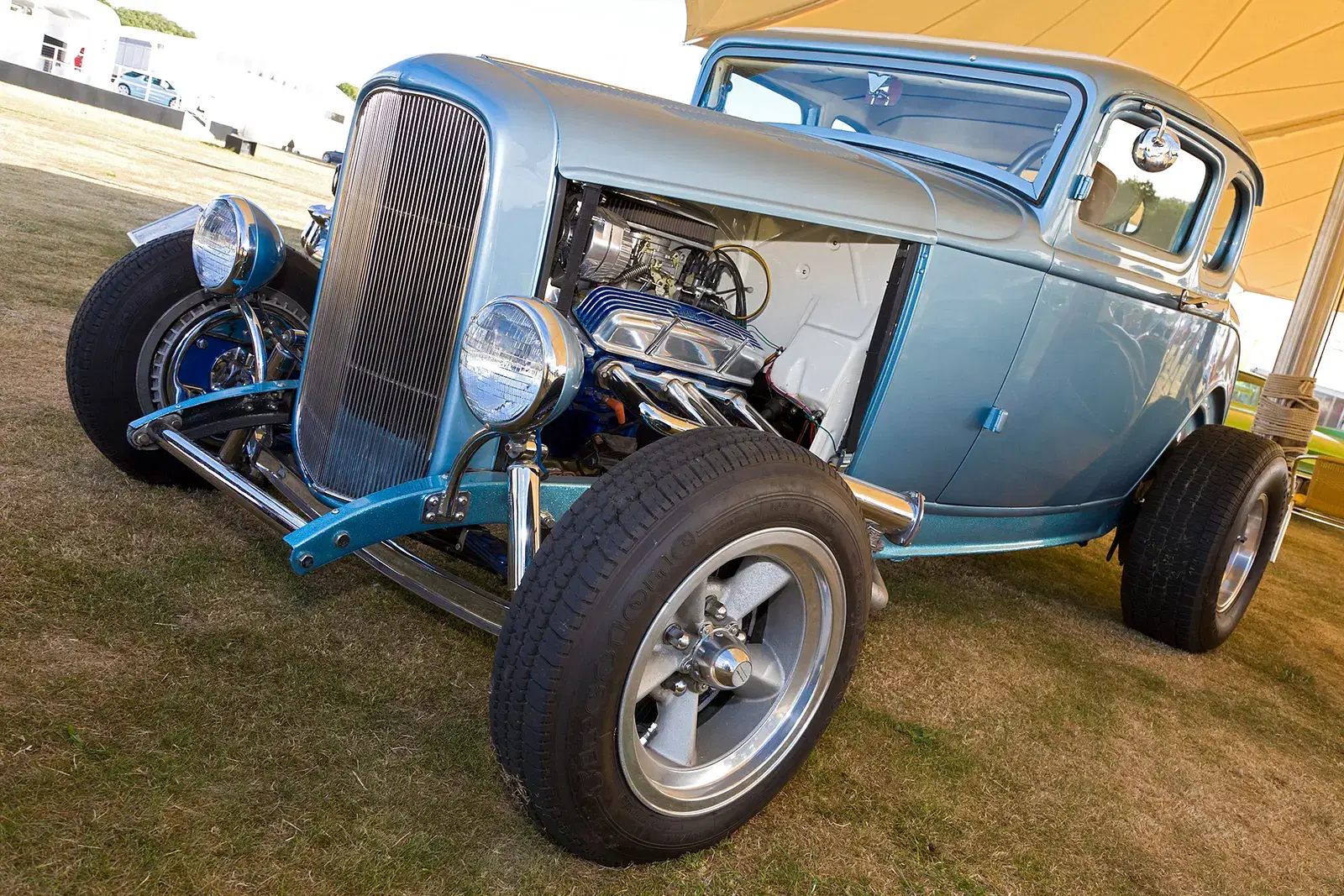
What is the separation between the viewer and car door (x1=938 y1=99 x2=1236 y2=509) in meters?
3.05

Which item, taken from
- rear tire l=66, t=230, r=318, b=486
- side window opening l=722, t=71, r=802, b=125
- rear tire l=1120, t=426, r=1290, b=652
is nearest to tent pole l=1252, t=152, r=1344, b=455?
rear tire l=1120, t=426, r=1290, b=652

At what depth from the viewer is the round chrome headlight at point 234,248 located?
2.64 meters

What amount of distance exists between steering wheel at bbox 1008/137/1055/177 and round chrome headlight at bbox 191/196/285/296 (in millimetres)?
2315

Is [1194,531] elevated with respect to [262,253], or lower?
lower

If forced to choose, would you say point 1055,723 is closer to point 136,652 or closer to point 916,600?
point 916,600

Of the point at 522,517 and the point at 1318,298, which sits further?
the point at 1318,298

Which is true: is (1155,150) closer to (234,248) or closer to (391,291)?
(391,291)

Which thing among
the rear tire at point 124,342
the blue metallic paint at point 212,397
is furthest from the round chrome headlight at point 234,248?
the blue metallic paint at point 212,397

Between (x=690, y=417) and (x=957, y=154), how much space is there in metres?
1.57

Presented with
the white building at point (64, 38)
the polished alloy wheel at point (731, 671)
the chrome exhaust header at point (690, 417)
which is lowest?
the polished alloy wheel at point (731, 671)

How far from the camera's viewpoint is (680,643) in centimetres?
186

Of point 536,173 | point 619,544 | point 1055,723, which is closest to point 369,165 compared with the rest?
point 536,173

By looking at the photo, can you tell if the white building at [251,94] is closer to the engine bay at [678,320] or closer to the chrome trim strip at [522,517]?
the engine bay at [678,320]

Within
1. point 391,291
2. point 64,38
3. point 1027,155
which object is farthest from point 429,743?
point 64,38
